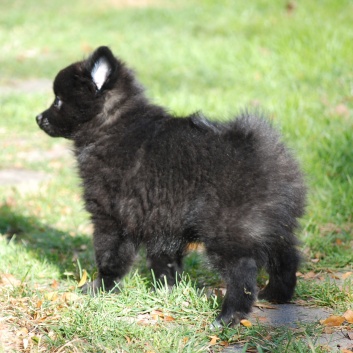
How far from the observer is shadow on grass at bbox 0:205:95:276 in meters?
5.04

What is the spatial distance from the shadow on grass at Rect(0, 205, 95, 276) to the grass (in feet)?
0.06

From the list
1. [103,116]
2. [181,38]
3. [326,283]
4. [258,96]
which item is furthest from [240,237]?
[181,38]

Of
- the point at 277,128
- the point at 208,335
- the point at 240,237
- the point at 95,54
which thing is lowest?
the point at 208,335

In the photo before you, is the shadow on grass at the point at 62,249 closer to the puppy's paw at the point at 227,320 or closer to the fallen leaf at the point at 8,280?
the fallen leaf at the point at 8,280

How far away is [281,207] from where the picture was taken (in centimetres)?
369

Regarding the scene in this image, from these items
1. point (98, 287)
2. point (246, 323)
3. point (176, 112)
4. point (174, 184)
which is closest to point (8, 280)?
point (98, 287)

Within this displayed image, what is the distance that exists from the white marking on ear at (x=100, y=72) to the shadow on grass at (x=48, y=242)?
1.27 metres

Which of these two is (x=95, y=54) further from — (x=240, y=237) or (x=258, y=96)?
(x=258, y=96)

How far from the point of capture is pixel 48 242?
5.50 m

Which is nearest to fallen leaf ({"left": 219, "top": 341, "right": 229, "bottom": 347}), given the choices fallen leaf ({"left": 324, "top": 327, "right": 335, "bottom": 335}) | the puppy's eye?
fallen leaf ({"left": 324, "top": 327, "right": 335, "bottom": 335})

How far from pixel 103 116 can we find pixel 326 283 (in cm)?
179

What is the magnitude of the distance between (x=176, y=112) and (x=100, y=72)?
5.00ft

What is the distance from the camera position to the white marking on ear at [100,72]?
14.1ft

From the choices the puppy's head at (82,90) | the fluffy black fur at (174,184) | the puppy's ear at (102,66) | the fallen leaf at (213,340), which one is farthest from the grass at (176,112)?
the puppy's ear at (102,66)
